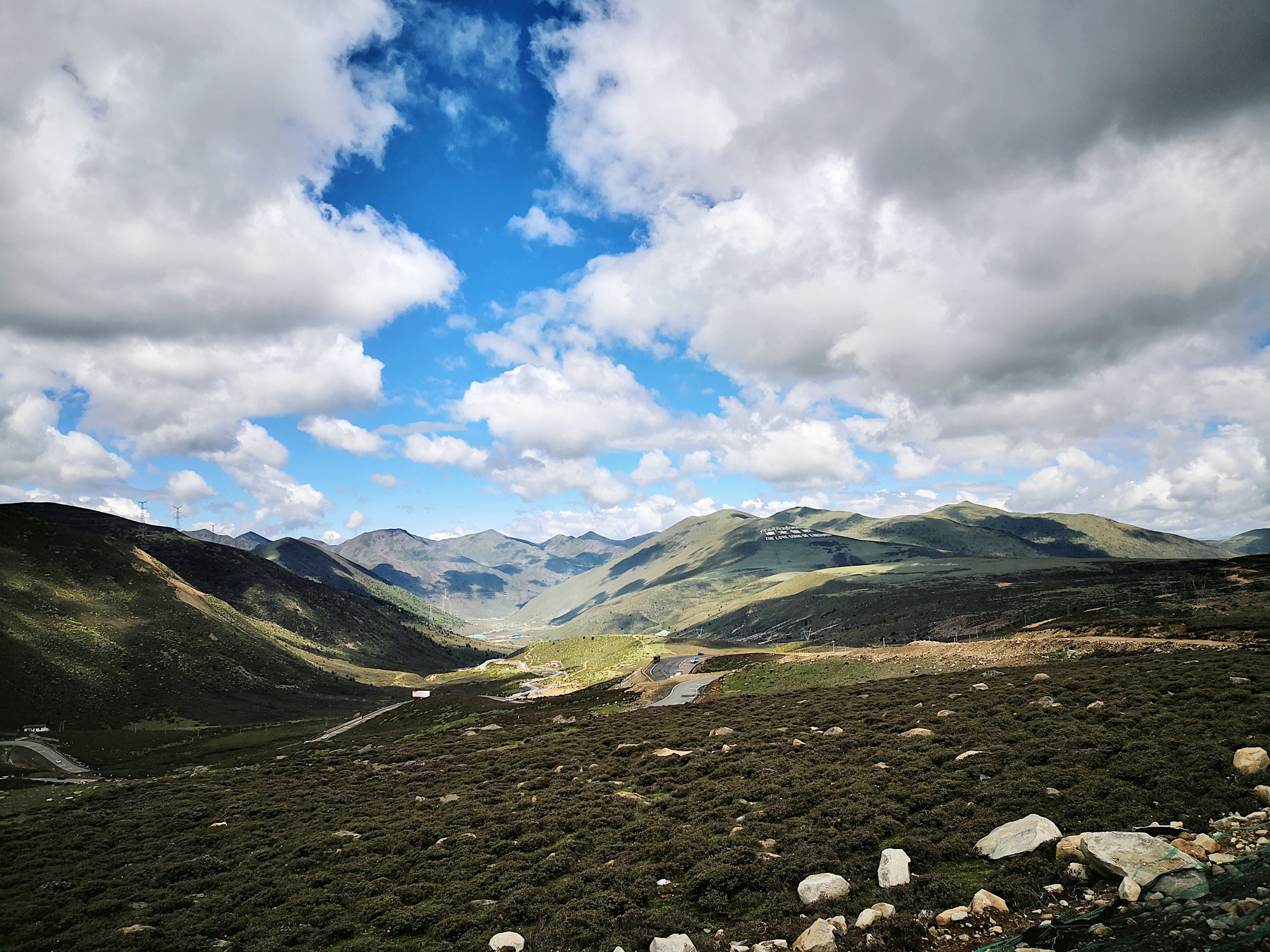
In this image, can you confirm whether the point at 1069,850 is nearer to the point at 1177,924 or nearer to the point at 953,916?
the point at 953,916

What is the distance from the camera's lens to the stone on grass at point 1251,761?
15094 mm

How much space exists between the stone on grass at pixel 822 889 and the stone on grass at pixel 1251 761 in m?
12.0

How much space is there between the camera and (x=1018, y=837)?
44.9 ft

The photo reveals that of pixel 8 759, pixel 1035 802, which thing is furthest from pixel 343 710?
pixel 1035 802

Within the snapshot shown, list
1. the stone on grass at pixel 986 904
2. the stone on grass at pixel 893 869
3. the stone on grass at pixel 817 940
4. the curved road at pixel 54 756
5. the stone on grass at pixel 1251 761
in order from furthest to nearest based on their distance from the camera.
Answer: the curved road at pixel 54 756
the stone on grass at pixel 1251 761
the stone on grass at pixel 893 869
the stone on grass at pixel 986 904
the stone on grass at pixel 817 940

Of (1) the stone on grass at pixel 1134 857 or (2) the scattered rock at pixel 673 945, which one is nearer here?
(1) the stone on grass at pixel 1134 857

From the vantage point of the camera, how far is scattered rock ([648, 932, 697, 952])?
1191cm

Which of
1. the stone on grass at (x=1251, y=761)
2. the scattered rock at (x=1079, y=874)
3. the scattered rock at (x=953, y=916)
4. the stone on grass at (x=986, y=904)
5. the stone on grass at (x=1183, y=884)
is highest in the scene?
the stone on grass at (x=1183, y=884)

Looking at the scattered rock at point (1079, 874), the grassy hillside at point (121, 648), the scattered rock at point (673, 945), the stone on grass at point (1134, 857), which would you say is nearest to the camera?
the stone on grass at point (1134, 857)

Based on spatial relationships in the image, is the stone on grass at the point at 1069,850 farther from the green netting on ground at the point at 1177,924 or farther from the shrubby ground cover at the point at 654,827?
the green netting on ground at the point at 1177,924

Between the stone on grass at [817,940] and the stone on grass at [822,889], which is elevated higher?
the stone on grass at [817,940]

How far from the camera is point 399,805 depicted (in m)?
28.7

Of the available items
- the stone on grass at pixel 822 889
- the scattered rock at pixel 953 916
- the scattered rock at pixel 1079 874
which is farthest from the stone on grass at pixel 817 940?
the scattered rock at pixel 1079 874

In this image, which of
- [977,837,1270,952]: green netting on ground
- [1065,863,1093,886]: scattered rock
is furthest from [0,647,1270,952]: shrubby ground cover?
[977,837,1270,952]: green netting on ground
